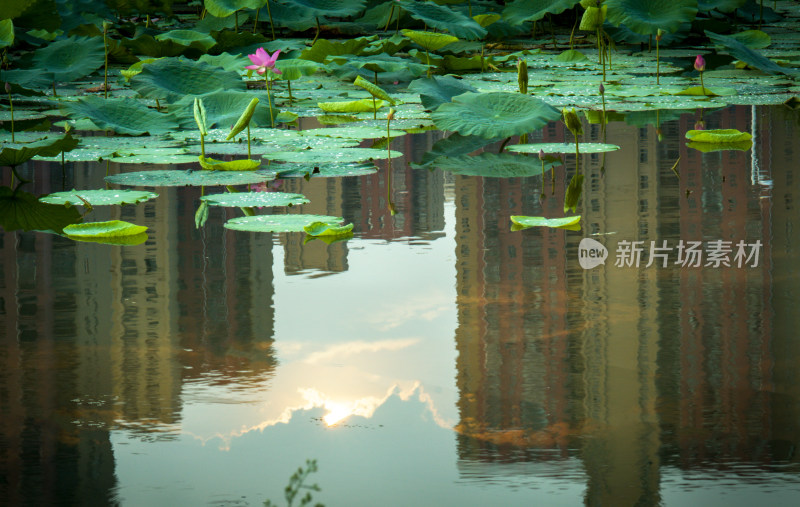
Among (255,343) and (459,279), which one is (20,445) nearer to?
(255,343)

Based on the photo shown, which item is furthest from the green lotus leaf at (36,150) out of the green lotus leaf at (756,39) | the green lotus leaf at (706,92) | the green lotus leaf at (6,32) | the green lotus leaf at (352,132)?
the green lotus leaf at (756,39)

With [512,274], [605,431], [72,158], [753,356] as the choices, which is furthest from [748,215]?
[72,158]

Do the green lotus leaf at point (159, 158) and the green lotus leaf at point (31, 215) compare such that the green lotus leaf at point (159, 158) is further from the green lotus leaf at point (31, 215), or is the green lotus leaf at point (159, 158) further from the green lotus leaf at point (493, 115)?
the green lotus leaf at point (493, 115)

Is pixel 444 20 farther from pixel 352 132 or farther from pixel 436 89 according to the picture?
pixel 352 132

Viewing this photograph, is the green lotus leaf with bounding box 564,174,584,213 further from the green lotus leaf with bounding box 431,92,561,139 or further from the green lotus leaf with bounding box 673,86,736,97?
the green lotus leaf with bounding box 673,86,736,97

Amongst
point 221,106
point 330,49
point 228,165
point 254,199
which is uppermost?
point 330,49

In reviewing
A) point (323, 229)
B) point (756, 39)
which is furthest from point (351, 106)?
point (756, 39)

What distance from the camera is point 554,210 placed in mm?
2459

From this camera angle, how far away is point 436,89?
12.8 feet

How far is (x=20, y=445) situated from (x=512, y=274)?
101 centimetres

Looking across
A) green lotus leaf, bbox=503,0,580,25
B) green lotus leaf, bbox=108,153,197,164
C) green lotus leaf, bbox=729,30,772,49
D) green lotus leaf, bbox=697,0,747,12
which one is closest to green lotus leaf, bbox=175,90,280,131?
green lotus leaf, bbox=108,153,197,164

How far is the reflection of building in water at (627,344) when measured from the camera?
1219 mm

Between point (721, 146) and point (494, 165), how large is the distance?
84 centimetres

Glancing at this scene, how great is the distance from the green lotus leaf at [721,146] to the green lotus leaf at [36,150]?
2.00 metres
